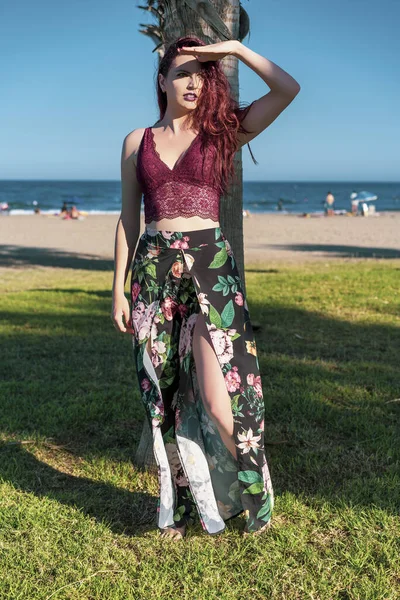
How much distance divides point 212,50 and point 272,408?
2.65 meters

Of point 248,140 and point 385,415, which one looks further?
point 385,415

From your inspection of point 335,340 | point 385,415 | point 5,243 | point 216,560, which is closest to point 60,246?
point 5,243

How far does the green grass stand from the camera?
9.04ft

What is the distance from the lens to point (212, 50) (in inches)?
110

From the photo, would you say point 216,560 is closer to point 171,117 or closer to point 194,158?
point 194,158

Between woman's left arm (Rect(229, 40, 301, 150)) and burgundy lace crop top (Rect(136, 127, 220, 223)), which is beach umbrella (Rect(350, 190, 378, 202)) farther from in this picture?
burgundy lace crop top (Rect(136, 127, 220, 223))

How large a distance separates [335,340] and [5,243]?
16.6 m

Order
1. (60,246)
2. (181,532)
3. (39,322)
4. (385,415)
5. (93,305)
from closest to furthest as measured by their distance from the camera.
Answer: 1. (181,532)
2. (385,415)
3. (39,322)
4. (93,305)
5. (60,246)

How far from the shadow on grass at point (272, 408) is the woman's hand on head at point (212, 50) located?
2.19m

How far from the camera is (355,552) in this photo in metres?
2.90

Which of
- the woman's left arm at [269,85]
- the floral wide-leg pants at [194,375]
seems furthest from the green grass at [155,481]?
the woman's left arm at [269,85]

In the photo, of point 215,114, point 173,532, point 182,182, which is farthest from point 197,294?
point 173,532

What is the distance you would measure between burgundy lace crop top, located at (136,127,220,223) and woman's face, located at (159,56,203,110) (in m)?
0.17

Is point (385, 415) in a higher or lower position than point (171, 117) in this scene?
lower
